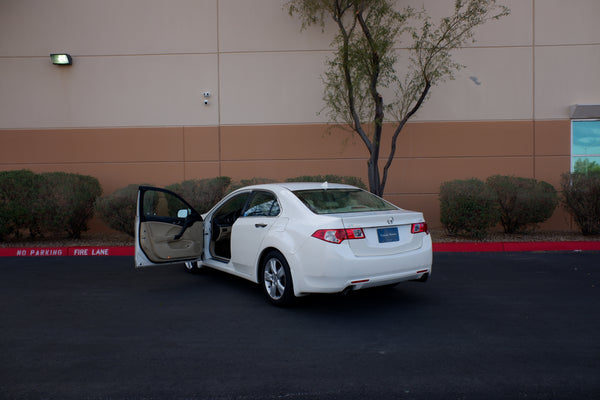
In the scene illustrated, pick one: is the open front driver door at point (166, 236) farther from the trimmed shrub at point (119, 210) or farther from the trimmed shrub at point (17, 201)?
the trimmed shrub at point (17, 201)

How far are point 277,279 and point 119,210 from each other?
6074mm

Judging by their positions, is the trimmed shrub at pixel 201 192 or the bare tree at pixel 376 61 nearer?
the bare tree at pixel 376 61

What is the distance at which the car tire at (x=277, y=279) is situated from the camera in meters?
5.21

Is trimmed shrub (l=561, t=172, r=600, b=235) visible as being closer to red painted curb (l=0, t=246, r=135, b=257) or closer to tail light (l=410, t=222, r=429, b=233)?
tail light (l=410, t=222, r=429, b=233)

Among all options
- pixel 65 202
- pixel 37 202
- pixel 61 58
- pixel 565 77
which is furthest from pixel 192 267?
pixel 565 77

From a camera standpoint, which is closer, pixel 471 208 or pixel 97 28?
pixel 471 208

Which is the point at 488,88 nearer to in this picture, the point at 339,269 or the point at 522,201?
the point at 522,201

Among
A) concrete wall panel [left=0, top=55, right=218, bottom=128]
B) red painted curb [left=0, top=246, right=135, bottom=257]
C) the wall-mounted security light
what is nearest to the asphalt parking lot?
red painted curb [left=0, top=246, right=135, bottom=257]

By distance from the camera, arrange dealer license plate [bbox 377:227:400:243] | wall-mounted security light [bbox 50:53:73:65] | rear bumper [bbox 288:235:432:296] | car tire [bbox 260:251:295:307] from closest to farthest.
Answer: rear bumper [bbox 288:235:432:296]
dealer license plate [bbox 377:227:400:243]
car tire [bbox 260:251:295:307]
wall-mounted security light [bbox 50:53:73:65]

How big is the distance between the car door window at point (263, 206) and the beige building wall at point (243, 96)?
6.02m

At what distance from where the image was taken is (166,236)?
6.54 meters

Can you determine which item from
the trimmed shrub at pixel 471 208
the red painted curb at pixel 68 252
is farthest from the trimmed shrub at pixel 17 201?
the trimmed shrub at pixel 471 208

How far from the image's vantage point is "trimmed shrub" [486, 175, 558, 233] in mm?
10172

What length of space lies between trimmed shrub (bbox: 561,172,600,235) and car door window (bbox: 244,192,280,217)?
788 centimetres
